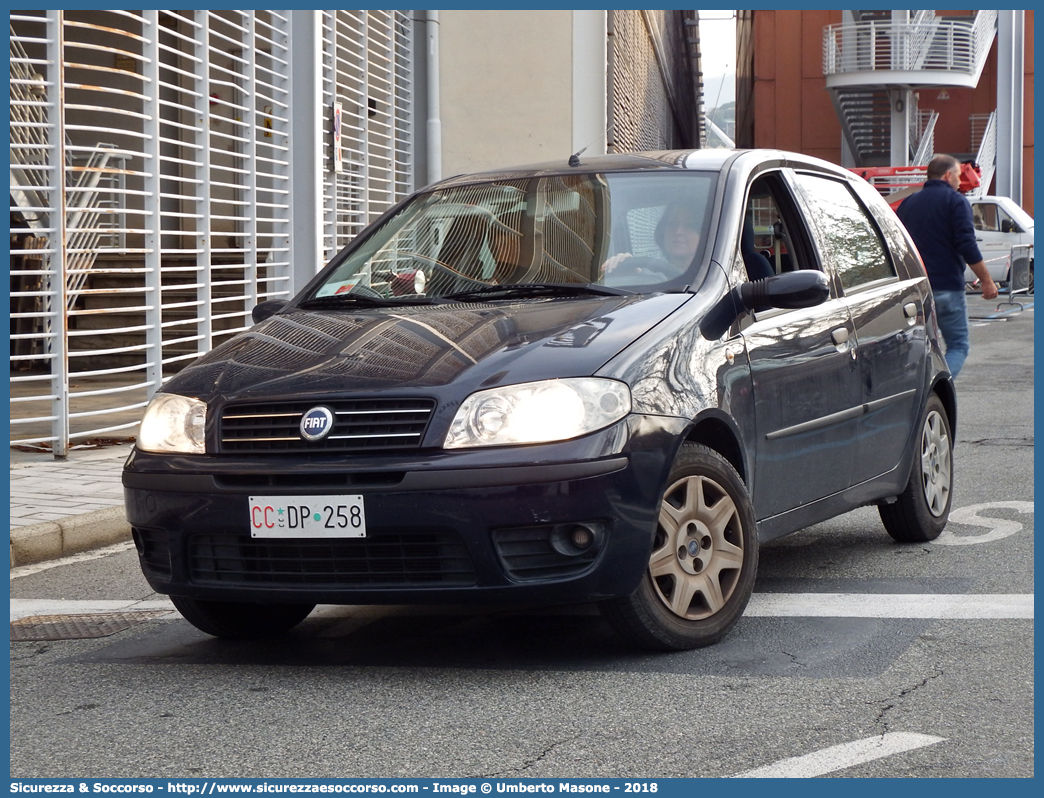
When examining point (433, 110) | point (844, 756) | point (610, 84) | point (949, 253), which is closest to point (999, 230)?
point (610, 84)

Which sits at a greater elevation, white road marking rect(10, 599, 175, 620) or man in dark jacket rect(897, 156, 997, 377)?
man in dark jacket rect(897, 156, 997, 377)

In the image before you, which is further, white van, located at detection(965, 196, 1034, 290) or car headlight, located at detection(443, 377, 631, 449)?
white van, located at detection(965, 196, 1034, 290)

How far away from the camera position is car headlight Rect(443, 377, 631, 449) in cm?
428

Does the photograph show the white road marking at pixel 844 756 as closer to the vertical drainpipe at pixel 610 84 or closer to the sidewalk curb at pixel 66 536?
the sidewalk curb at pixel 66 536

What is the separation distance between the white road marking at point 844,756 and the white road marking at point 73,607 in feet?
9.46

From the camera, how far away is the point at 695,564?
4.72 metres

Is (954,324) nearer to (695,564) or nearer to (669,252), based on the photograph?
(669,252)

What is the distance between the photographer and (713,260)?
5129 mm

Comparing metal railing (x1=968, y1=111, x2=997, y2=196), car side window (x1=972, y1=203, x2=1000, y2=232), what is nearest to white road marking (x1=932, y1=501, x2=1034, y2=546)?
car side window (x1=972, y1=203, x2=1000, y2=232)

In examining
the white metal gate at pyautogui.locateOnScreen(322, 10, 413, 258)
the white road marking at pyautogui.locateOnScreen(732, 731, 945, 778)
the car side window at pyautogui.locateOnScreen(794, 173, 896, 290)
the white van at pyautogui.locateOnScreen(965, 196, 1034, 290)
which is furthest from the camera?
the white van at pyautogui.locateOnScreen(965, 196, 1034, 290)

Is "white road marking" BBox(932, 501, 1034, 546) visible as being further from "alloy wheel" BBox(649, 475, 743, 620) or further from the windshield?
the windshield

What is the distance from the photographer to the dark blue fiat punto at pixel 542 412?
4.29 meters

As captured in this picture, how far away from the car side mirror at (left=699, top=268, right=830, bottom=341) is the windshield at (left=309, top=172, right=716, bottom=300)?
16 cm
